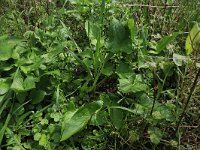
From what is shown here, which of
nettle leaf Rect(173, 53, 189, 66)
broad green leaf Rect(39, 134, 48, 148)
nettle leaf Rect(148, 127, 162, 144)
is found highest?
nettle leaf Rect(173, 53, 189, 66)

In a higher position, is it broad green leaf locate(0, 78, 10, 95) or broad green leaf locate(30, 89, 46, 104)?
broad green leaf locate(0, 78, 10, 95)

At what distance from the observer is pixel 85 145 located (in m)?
1.74

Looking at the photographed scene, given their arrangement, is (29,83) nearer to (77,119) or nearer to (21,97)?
(21,97)

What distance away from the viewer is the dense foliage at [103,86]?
172 cm

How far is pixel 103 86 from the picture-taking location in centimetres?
204

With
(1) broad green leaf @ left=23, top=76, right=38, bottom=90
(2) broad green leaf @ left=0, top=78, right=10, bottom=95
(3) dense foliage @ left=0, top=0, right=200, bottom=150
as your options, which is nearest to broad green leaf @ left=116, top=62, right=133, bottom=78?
(3) dense foliage @ left=0, top=0, right=200, bottom=150

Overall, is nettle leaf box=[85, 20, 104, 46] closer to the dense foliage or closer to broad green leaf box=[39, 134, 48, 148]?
the dense foliage

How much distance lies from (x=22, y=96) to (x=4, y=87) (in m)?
0.10

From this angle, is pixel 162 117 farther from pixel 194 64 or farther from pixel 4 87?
pixel 4 87

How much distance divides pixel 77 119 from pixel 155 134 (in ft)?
1.20

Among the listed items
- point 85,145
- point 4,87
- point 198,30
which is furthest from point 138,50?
point 4,87

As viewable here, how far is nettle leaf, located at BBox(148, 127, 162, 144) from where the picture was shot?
1.64 m

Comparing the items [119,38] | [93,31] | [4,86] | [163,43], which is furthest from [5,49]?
[163,43]

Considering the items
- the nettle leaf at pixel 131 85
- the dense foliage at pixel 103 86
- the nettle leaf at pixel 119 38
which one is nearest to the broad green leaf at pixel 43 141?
the dense foliage at pixel 103 86
